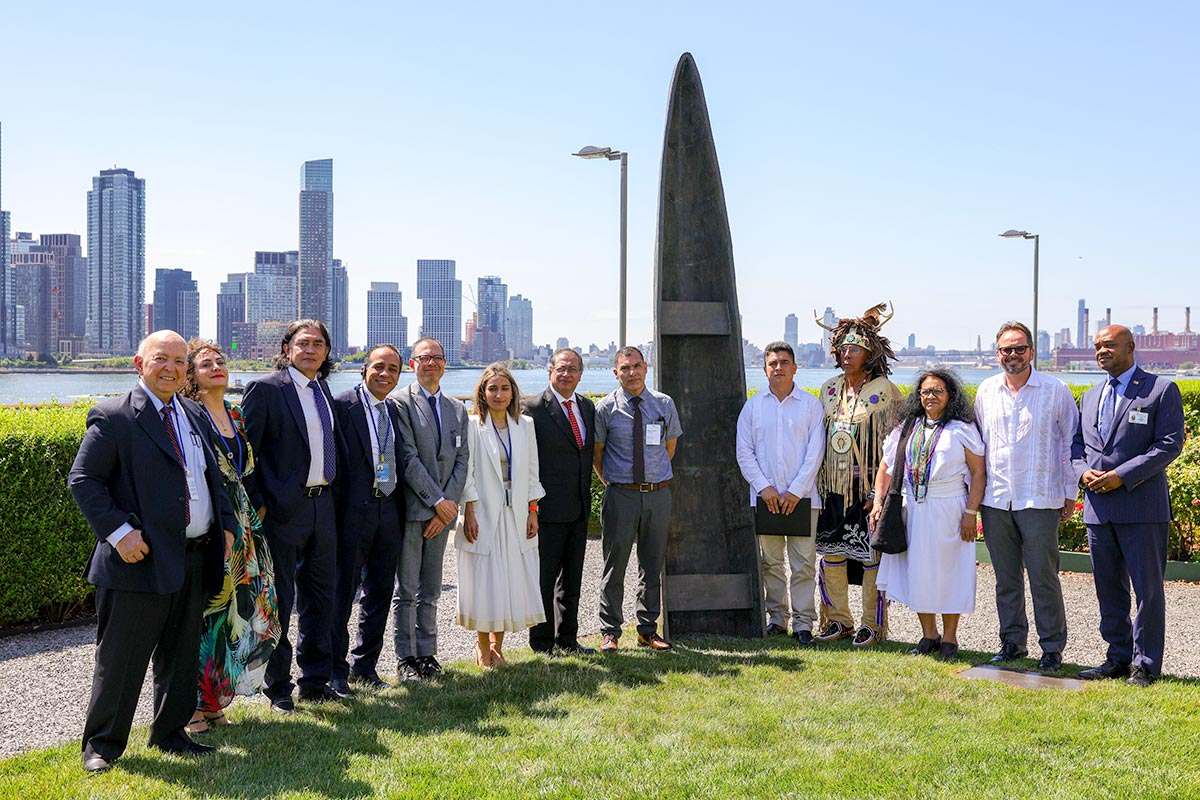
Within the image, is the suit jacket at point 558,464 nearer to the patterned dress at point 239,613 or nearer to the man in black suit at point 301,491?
the man in black suit at point 301,491

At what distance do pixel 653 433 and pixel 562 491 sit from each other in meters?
0.71

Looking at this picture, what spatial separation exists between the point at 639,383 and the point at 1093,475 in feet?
8.99

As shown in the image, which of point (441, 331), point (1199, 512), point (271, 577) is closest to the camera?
point (271, 577)

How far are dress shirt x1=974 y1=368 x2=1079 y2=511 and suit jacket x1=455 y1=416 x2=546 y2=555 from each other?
286 centimetres

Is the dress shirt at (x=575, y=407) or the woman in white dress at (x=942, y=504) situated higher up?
the dress shirt at (x=575, y=407)

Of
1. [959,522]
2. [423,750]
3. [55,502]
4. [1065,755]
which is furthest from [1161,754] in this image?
[55,502]

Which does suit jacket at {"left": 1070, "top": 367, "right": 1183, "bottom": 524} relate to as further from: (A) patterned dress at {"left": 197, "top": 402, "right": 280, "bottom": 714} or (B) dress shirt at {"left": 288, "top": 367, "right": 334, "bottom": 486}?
(A) patterned dress at {"left": 197, "top": 402, "right": 280, "bottom": 714}

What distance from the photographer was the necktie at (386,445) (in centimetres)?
580

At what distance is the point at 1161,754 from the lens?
178 inches

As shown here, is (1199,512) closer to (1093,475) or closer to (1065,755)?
(1093,475)

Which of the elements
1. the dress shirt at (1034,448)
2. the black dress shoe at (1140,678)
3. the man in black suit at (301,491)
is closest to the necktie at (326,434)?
the man in black suit at (301,491)

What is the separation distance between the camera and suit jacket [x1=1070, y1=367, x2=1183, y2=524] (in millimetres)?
5645

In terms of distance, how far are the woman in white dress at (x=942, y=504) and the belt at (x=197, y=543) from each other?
4044 mm

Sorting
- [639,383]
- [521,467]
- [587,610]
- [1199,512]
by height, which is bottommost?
[587,610]
